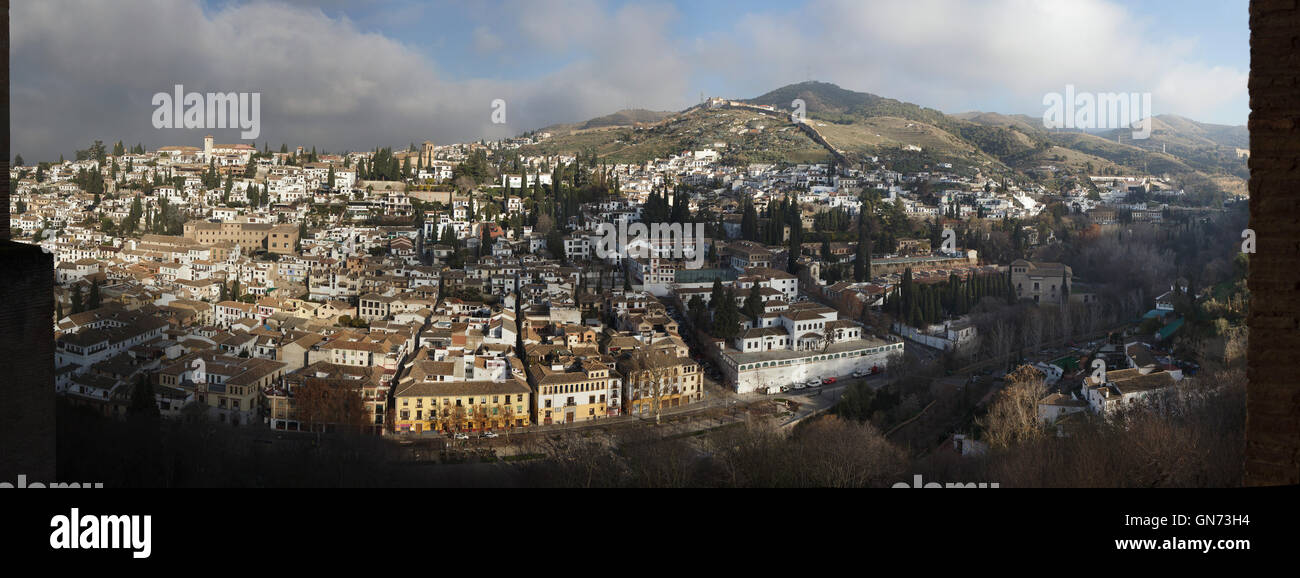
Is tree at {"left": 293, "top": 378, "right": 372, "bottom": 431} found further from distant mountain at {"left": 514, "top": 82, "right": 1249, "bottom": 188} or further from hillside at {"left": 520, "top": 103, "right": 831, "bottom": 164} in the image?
distant mountain at {"left": 514, "top": 82, "right": 1249, "bottom": 188}

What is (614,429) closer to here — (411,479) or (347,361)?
(411,479)

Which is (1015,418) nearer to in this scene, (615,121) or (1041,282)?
(1041,282)

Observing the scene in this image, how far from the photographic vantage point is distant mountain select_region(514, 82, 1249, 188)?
3303 centimetres

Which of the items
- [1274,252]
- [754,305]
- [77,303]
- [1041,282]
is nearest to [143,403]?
[77,303]

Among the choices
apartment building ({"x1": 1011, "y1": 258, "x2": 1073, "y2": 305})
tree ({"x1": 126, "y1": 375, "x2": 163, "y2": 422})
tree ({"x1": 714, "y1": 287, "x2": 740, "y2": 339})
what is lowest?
tree ({"x1": 126, "y1": 375, "x2": 163, "y2": 422})

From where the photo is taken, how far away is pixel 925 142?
38406 mm

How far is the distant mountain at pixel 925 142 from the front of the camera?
33031 mm

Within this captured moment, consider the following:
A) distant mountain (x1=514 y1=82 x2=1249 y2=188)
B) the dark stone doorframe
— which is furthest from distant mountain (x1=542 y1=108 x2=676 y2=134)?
the dark stone doorframe

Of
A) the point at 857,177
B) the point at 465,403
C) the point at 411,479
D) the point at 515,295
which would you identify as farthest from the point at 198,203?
the point at 857,177

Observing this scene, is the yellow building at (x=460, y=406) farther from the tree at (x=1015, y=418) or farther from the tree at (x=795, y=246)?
the tree at (x=795, y=246)

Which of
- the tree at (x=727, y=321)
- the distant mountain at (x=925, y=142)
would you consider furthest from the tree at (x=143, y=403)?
the distant mountain at (x=925, y=142)

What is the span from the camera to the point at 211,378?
9.17m
